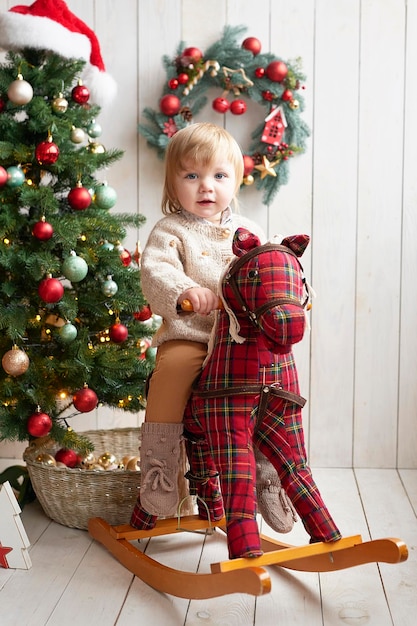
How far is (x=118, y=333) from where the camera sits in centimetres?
227

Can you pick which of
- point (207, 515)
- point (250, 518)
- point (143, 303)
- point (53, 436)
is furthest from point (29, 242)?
point (250, 518)

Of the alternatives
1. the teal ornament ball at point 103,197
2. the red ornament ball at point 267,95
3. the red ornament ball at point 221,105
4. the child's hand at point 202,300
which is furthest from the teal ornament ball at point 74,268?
the red ornament ball at point 267,95

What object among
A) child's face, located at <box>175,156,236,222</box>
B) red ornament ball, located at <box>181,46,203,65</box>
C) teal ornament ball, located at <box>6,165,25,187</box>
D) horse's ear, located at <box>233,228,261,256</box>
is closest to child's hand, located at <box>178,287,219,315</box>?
horse's ear, located at <box>233,228,261,256</box>

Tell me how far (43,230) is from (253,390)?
842 millimetres

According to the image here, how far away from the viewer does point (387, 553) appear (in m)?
1.64

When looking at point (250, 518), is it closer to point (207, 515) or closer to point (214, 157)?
point (207, 515)

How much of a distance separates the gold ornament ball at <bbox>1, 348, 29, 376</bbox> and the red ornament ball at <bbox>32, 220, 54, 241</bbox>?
325 mm

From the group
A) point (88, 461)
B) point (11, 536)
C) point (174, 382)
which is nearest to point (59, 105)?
point (174, 382)

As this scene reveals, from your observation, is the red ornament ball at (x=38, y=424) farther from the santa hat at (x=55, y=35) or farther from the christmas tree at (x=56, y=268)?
the santa hat at (x=55, y=35)

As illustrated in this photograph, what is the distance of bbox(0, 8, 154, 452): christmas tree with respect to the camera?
7.06 feet

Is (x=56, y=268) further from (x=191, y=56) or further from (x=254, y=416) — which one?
(x=191, y=56)

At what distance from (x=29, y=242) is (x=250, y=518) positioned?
1.08 metres

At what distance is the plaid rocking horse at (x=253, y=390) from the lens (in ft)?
5.08

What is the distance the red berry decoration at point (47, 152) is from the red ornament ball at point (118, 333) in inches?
20.3
